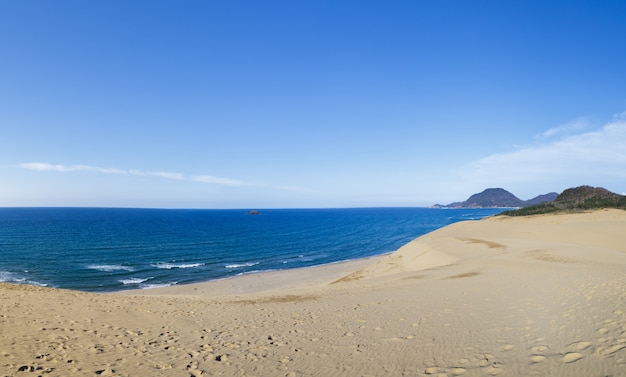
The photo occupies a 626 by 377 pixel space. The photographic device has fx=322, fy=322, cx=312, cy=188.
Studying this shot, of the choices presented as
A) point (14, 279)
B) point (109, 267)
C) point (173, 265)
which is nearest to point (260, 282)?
point (173, 265)

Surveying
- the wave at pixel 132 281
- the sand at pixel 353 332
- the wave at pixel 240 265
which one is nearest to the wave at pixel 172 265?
the wave at pixel 240 265

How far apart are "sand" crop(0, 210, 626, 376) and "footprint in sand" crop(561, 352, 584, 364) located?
59mm

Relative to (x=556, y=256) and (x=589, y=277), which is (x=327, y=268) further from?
(x=589, y=277)

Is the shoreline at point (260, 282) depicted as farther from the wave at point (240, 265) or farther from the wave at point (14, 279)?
the wave at point (14, 279)

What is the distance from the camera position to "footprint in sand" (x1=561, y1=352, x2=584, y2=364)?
6.67m

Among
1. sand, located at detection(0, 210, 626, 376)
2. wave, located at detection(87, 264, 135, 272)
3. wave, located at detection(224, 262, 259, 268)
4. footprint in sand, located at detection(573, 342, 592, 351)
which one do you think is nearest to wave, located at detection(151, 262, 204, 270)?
wave, located at detection(87, 264, 135, 272)

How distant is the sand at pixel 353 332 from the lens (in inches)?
296

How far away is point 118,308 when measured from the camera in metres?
14.3

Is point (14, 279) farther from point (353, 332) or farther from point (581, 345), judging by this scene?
point (581, 345)

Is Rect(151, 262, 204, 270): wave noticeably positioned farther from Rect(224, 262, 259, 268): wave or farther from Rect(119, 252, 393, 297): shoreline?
Rect(119, 252, 393, 297): shoreline

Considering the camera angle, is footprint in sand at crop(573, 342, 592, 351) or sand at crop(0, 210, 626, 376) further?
sand at crop(0, 210, 626, 376)

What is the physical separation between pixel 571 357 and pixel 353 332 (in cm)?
585

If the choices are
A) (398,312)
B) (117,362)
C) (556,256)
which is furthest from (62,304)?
(556,256)

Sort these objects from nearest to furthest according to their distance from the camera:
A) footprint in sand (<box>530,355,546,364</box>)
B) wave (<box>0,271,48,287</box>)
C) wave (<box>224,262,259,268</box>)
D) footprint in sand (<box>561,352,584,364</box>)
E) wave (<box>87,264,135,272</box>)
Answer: footprint in sand (<box>561,352,584,364</box>)
footprint in sand (<box>530,355,546,364</box>)
wave (<box>0,271,48,287</box>)
wave (<box>87,264,135,272</box>)
wave (<box>224,262,259,268</box>)
